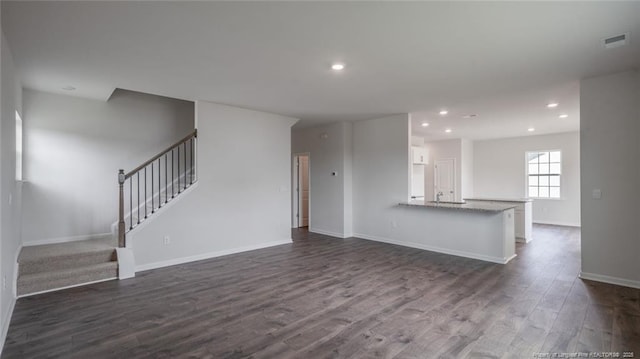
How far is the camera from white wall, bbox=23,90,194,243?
4809 millimetres

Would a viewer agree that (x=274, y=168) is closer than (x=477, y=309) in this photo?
No

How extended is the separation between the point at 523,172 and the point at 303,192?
660 centimetres

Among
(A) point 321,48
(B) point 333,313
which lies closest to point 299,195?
(B) point 333,313

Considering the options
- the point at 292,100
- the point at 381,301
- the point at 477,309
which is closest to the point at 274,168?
the point at 292,100

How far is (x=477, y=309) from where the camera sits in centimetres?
318

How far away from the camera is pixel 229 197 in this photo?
5.52m

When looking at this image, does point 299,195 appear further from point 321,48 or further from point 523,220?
point 321,48

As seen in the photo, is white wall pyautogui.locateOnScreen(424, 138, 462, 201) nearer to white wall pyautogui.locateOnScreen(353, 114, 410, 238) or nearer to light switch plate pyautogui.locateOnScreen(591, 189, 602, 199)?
white wall pyautogui.locateOnScreen(353, 114, 410, 238)

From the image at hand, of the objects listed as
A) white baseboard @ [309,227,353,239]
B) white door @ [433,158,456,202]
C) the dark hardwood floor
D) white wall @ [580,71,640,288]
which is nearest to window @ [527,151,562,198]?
white door @ [433,158,456,202]

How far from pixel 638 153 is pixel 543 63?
5.42 ft

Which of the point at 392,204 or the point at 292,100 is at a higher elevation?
the point at 292,100

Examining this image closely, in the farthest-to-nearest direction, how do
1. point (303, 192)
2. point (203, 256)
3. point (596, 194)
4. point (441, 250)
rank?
point (303, 192) → point (441, 250) → point (203, 256) → point (596, 194)

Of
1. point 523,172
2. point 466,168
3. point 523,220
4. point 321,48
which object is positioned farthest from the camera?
point 466,168

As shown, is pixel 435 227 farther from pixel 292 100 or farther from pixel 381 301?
pixel 292 100
